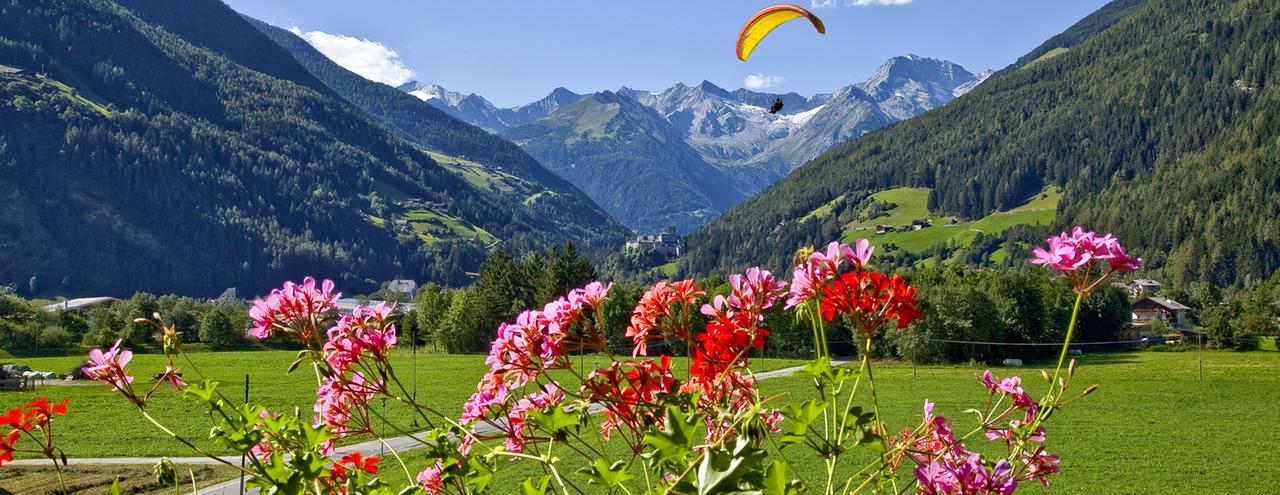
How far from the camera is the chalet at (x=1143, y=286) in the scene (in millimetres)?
128250

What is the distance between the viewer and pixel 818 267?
2.38 m

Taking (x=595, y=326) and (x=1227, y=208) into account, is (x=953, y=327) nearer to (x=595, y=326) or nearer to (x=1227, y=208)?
(x=595, y=326)

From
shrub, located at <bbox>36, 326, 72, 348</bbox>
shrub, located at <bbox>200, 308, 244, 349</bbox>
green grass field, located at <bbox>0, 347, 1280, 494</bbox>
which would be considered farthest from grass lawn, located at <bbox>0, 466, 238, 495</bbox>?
shrub, located at <bbox>200, 308, 244, 349</bbox>

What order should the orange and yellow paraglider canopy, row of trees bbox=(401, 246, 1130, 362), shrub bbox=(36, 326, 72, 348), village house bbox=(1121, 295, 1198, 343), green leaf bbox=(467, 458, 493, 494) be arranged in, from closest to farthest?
1. green leaf bbox=(467, 458, 493, 494)
2. the orange and yellow paraglider canopy
3. row of trees bbox=(401, 246, 1130, 362)
4. shrub bbox=(36, 326, 72, 348)
5. village house bbox=(1121, 295, 1198, 343)

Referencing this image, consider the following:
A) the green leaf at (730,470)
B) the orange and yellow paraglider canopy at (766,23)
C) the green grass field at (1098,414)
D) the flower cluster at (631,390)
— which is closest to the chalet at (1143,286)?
the green grass field at (1098,414)

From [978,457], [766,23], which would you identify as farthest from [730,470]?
[766,23]

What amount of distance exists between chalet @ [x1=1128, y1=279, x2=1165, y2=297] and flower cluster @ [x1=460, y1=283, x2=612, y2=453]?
455 ft

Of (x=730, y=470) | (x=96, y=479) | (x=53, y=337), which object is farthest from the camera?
(x=53, y=337)

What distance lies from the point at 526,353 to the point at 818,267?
819 mm

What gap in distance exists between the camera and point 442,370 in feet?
207

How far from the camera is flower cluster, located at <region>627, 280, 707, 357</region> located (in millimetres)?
2547

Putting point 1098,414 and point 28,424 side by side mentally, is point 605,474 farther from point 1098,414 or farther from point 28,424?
point 1098,414

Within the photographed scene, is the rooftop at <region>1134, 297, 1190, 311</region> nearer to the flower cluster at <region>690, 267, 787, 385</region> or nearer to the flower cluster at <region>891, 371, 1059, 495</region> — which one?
the flower cluster at <region>891, 371, 1059, 495</region>

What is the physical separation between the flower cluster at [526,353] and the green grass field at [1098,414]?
41.0 feet
